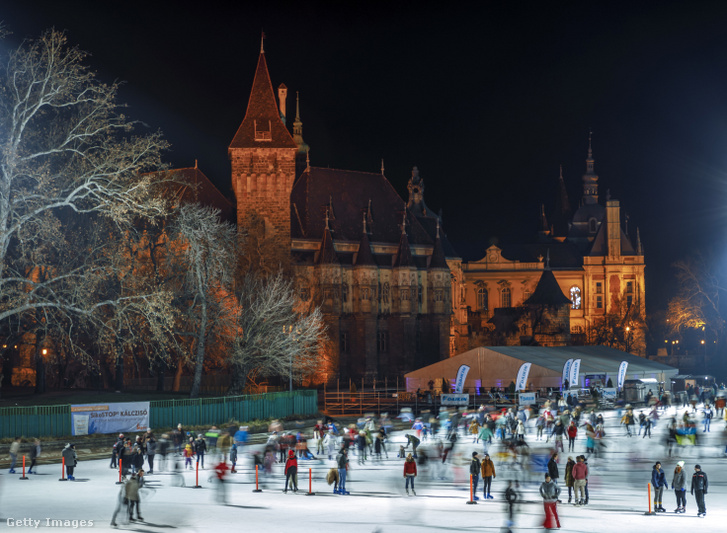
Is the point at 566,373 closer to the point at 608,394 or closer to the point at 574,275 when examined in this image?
the point at 608,394

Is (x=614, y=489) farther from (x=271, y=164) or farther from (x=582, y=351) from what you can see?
(x=271, y=164)

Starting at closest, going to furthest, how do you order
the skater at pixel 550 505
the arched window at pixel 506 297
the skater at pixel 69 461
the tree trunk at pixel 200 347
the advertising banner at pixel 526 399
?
the skater at pixel 550 505, the skater at pixel 69 461, the tree trunk at pixel 200 347, the advertising banner at pixel 526 399, the arched window at pixel 506 297

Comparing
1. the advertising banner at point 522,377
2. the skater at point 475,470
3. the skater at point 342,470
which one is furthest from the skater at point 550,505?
the advertising banner at point 522,377

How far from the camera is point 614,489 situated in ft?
97.0

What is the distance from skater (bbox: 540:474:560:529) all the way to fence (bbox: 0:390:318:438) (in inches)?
887

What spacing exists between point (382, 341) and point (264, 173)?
61.4ft

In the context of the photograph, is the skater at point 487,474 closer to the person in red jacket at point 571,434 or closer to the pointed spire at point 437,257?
the person in red jacket at point 571,434

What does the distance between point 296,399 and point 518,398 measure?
1284 cm

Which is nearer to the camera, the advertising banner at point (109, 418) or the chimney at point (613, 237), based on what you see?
the advertising banner at point (109, 418)

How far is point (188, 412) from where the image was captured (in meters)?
44.9

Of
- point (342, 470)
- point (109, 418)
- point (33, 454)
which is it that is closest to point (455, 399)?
point (109, 418)

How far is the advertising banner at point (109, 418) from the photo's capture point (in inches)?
1591

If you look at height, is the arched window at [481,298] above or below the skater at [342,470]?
above

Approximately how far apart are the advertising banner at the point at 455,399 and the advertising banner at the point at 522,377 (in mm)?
4093
